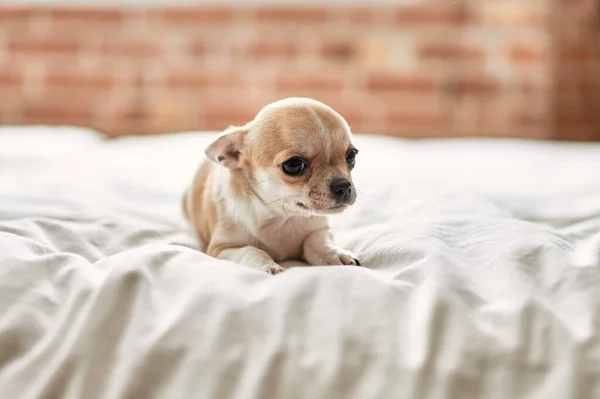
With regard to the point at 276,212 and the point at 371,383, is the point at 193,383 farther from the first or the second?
the point at 276,212

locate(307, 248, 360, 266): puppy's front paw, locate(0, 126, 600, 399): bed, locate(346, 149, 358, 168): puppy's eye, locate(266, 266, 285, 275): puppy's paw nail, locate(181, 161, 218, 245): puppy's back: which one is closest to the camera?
locate(0, 126, 600, 399): bed

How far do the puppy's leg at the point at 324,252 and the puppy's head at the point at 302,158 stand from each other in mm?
55

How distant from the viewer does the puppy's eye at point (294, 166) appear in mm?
1108

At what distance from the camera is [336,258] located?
105 cm

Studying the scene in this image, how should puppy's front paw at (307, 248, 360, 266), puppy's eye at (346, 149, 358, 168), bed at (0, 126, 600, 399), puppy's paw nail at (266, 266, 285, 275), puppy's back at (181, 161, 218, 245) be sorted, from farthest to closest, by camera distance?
1. puppy's back at (181, 161, 218, 245)
2. puppy's eye at (346, 149, 358, 168)
3. puppy's front paw at (307, 248, 360, 266)
4. puppy's paw nail at (266, 266, 285, 275)
5. bed at (0, 126, 600, 399)

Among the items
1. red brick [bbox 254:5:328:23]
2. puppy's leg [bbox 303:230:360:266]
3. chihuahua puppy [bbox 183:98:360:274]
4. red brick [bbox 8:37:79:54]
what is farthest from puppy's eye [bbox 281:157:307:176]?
red brick [bbox 8:37:79:54]

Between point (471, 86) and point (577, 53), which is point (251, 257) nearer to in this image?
point (471, 86)

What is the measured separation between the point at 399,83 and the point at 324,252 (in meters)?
2.23

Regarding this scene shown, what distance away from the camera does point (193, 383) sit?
0.72 metres

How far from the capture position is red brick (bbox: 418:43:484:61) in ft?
10.3

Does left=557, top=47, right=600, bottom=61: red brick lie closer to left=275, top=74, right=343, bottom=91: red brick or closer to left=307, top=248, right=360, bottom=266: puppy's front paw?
left=275, top=74, right=343, bottom=91: red brick

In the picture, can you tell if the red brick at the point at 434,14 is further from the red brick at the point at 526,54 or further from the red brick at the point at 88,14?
the red brick at the point at 88,14

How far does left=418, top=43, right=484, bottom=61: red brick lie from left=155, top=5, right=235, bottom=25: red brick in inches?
36.5

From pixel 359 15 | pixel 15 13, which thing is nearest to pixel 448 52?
pixel 359 15
